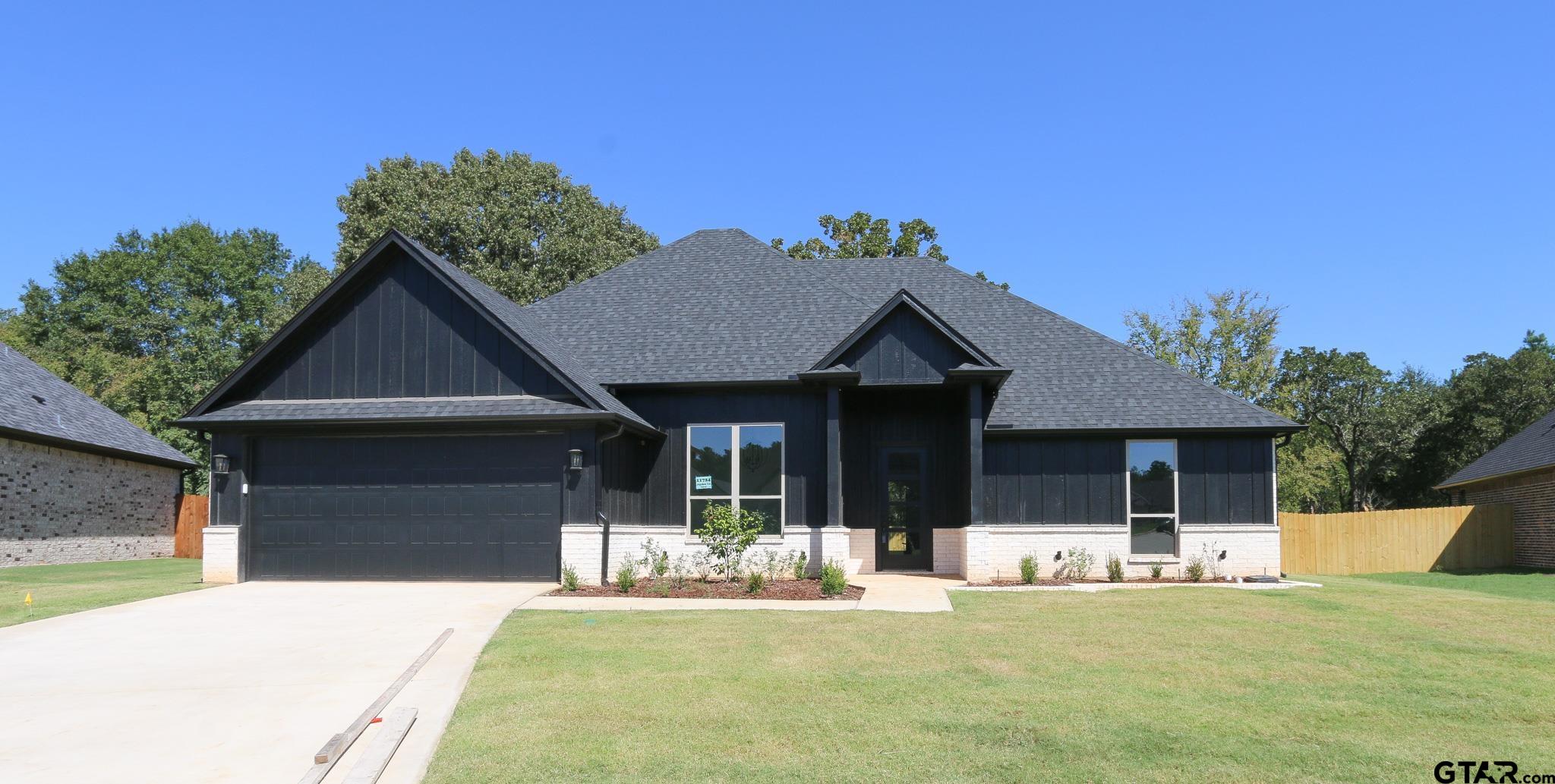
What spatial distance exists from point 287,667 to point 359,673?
2.91ft

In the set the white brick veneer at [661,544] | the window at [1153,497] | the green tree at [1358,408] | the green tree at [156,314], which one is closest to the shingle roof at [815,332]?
the window at [1153,497]

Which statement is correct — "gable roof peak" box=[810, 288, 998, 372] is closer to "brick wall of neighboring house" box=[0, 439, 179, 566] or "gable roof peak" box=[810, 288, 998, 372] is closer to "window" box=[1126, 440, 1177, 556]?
"window" box=[1126, 440, 1177, 556]

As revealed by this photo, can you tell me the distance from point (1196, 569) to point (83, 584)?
19.3 m

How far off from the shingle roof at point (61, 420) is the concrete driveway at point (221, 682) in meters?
12.1

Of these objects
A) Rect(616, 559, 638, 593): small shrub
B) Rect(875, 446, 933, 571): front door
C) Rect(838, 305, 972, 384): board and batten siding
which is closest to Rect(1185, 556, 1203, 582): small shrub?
Rect(875, 446, 933, 571): front door

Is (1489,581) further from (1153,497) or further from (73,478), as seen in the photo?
(73,478)

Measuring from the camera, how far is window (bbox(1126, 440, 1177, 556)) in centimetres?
1986

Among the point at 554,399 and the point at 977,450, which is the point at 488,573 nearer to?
the point at 554,399

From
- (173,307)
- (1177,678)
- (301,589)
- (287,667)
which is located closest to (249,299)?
(173,307)

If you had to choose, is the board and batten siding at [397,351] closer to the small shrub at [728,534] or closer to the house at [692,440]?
the house at [692,440]

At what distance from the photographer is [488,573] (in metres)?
18.1

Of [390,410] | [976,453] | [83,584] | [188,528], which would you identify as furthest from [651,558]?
A: [188,528]

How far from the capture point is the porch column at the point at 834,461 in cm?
1878

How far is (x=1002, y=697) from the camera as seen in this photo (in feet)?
27.8
